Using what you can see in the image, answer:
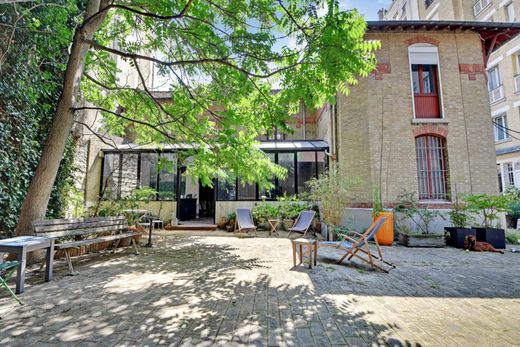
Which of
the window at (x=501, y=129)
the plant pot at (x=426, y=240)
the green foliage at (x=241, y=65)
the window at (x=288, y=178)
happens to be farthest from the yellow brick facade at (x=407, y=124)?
the window at (x=501, y=129)

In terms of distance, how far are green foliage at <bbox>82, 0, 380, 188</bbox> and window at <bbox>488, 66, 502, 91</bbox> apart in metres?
17.5

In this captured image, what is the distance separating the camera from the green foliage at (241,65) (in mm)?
4391

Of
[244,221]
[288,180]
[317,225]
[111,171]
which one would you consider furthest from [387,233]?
[111,171]

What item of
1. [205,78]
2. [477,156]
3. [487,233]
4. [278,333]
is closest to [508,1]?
[477,156]

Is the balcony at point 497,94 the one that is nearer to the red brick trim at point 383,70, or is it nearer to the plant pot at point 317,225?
the red brick trim at point 383,70

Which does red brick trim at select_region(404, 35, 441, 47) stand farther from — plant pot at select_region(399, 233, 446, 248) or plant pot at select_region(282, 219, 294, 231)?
plant pot at select_region(282, 219, 294, 231)

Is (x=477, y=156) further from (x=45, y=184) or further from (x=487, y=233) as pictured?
(x=45, y=184)

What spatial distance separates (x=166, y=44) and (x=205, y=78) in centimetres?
128

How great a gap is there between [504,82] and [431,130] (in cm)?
1150

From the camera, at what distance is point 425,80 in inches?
397

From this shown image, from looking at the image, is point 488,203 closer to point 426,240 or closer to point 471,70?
point 426,240

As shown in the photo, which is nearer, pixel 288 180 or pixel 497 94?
pixel 288 180

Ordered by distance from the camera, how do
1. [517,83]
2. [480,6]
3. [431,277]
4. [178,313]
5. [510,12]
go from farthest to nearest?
[480,6], [510,12], [517,83], [431,277], [178,313]

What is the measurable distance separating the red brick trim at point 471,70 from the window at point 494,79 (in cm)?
958
